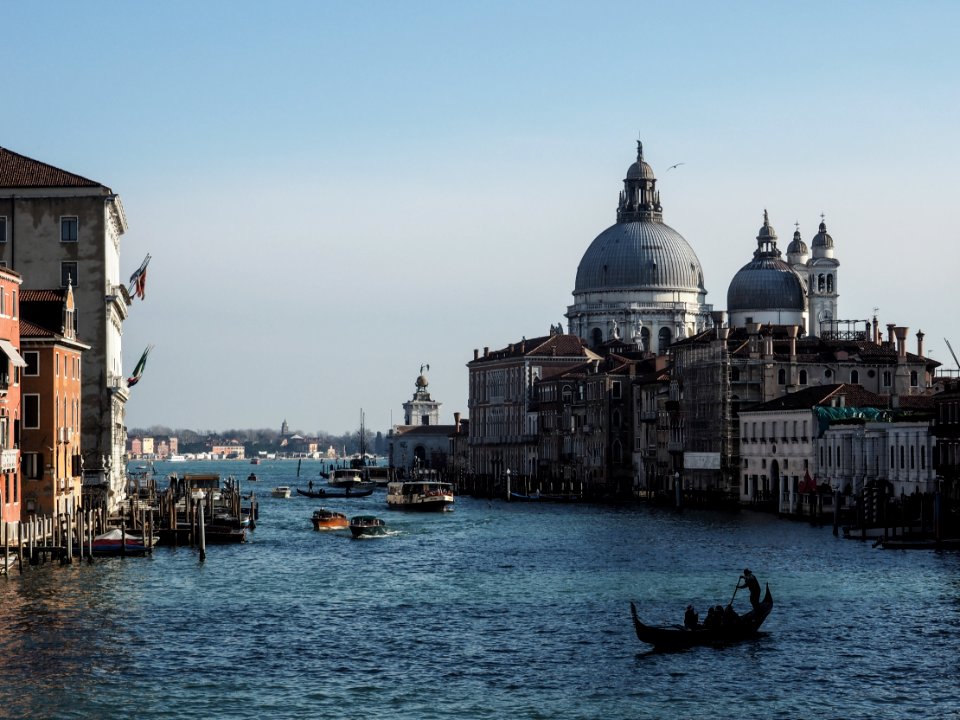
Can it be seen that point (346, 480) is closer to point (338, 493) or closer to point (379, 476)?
point (338, 493)

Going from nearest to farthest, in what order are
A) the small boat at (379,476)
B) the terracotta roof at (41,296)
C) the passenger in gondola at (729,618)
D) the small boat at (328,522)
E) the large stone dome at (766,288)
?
the passenger in gondola at (729,618) → the terracotta roof at (41,296) → the small boat at (328,522) → the large stone dome at (766,288) → the small boat at (379,476)

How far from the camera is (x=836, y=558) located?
209 feet

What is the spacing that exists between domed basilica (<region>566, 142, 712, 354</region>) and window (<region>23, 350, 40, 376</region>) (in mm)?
113105

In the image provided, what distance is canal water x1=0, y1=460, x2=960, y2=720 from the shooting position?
115 ft

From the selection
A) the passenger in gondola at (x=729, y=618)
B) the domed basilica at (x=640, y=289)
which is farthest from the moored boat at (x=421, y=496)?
the passenger in gondola at (x=729, y=618)

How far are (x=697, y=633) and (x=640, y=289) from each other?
136m

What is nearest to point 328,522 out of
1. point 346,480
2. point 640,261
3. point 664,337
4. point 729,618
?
point 729,618

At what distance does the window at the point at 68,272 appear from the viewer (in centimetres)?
7525

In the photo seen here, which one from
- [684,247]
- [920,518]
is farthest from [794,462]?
[684,247]

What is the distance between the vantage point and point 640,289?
176625mm

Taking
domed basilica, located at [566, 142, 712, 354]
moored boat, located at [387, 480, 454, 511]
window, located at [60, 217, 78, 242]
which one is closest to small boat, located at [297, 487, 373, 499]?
moored boat, located at [387, 480, 454, 511]

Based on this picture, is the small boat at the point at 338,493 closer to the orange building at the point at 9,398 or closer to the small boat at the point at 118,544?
the small boat at the point at 118,544

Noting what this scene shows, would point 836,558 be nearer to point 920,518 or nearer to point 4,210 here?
point 920,518

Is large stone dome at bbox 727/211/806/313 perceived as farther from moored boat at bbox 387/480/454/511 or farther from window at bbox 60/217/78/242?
window at bbox 60/217/78/242
